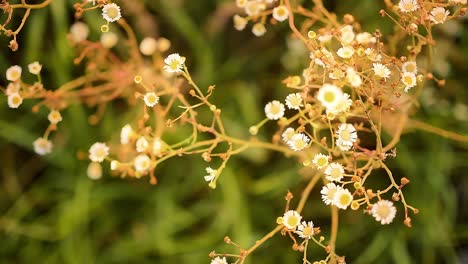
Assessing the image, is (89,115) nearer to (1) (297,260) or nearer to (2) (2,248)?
(2) (2,248)

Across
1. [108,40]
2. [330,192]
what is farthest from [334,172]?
[108,40]

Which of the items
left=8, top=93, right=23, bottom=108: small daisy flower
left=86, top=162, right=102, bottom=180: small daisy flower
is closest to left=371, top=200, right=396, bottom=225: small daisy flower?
left=8, top=93, right=23, bottom=108: small daisy flower

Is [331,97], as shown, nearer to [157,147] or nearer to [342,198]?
[342,198]

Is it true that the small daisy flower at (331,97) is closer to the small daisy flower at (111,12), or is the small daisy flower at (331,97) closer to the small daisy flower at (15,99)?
the small daisy flower at (111,12)

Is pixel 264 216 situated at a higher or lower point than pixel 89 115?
lower

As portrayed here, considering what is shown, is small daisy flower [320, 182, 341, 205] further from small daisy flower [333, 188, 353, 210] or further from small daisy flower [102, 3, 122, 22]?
small daisy flower [102, 3, 122, 22]

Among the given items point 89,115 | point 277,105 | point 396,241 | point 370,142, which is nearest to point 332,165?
point 277,105
